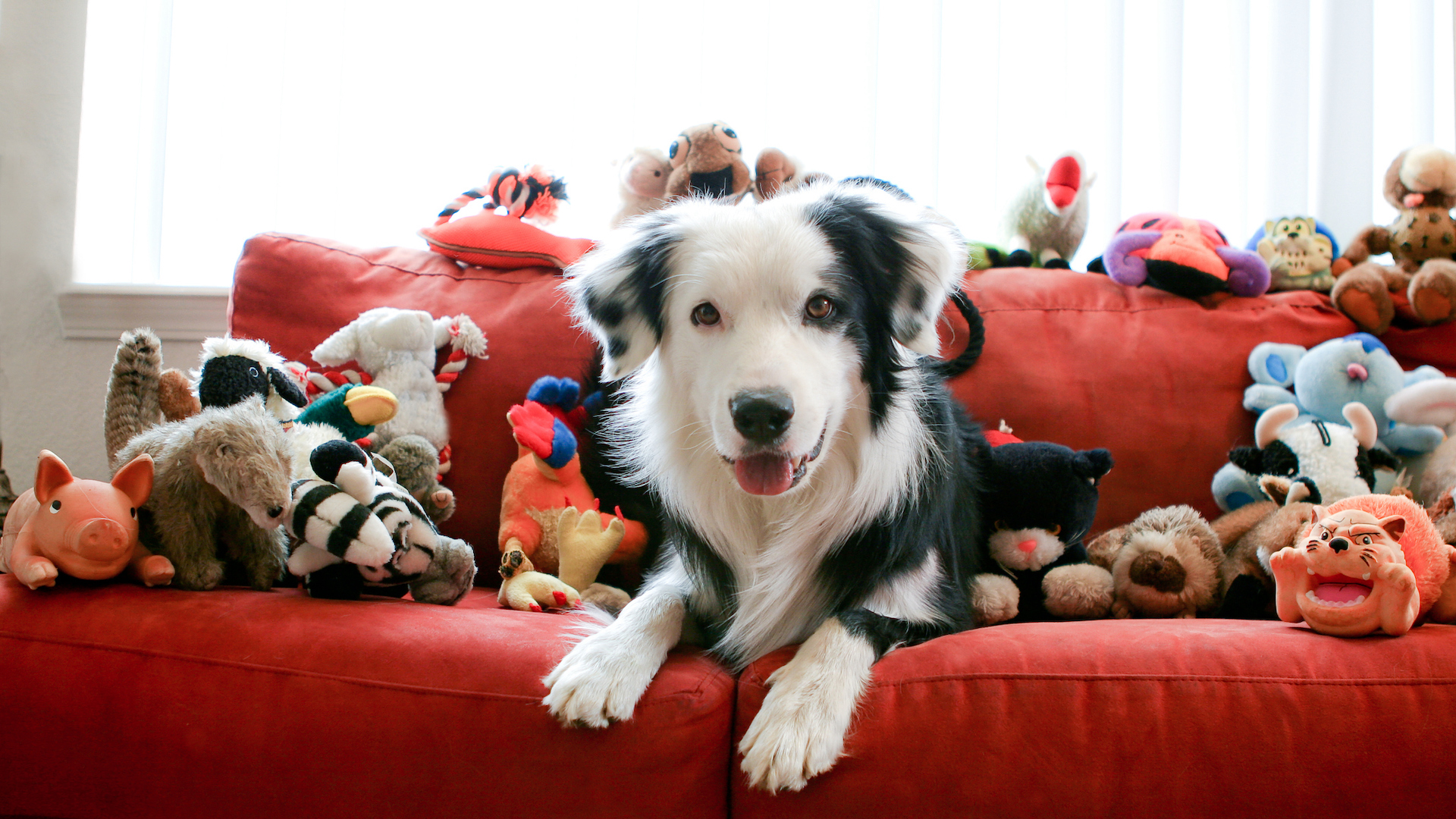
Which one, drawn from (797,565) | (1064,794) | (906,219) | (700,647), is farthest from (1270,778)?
(906,219)

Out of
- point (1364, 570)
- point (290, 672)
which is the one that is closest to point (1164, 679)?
point (1364, 570)

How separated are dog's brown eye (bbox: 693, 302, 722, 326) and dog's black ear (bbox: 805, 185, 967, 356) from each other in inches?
9.3

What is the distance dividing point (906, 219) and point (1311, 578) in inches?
33.3

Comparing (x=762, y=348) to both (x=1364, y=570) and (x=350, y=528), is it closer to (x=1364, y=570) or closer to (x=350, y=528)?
(x=350, y=528)

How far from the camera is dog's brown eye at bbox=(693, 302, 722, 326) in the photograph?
1318 millimetres

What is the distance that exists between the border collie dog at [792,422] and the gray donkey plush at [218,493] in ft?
1.87

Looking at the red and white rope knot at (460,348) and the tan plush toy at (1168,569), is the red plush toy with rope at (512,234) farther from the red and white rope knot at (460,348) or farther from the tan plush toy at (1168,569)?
the tan plush toy at (1168,569)

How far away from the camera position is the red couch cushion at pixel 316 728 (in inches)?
41.3

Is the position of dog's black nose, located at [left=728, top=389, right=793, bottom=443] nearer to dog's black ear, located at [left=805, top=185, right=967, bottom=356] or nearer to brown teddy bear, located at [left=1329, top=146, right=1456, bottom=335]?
dog's black ear, located at [left=805, top=185, right=967, bottom=356]

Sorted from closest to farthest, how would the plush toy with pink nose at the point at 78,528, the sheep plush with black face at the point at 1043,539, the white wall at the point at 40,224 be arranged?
the plush toy with pink nose at the point at 78,528 → the sheep plush with black face at the point at 1043,539 → the white wall at the point at 40,224

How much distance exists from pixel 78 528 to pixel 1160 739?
157 cm

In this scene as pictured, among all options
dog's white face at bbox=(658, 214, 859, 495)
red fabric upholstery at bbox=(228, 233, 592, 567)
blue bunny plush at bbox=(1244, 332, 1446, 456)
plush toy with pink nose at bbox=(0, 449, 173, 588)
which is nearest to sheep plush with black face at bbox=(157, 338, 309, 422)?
plush toy with pink nose at bbox=(0, 449, 173, 588)

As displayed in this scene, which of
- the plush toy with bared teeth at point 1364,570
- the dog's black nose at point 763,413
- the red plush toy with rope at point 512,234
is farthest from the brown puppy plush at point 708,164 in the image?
the plush toy with bared teeth at point 1364,570

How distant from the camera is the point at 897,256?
142cm
